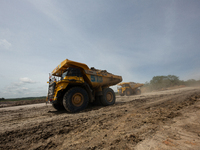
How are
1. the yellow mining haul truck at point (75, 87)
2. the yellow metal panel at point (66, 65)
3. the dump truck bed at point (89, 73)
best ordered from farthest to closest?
the dump truck bed at point (89, 73)
the yellow metal panel at point (66, 65)
the yellow mining haul truck at point (75, 87)

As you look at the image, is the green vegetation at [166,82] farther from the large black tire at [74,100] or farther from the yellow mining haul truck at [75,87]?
the large black tire at [74,100]

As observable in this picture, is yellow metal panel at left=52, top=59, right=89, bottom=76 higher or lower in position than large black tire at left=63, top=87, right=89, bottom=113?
higher

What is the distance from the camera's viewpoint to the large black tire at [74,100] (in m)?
4.87

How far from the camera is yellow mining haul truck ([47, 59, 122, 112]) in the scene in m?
5.14

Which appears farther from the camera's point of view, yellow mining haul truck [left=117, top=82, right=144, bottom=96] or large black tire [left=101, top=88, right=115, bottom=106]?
yellow mining haul truck [left=117, top=82, right=144, bottom=96]

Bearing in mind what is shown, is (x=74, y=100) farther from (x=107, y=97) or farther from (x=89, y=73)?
(x=107, y=97)

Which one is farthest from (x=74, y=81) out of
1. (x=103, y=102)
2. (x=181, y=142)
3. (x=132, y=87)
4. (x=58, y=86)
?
(x=132, y=87)

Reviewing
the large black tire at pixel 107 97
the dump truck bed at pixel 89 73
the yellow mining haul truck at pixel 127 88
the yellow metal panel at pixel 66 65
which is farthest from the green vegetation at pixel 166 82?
the yellow metal panel at pixel 66 65

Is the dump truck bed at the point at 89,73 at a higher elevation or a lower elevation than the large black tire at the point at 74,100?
higher

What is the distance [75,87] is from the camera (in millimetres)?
5469

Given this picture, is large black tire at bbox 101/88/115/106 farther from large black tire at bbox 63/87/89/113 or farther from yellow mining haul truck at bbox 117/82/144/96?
yellow mining haul truck at bbox 117/82/144/96

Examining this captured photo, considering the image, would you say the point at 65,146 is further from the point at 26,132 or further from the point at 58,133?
the point at 26,132

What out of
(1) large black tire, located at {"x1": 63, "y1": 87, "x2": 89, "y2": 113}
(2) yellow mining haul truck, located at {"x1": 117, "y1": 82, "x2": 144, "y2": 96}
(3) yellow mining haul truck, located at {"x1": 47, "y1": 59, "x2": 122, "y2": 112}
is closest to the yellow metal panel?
(3) yellow mining haul truck, located at {"x1": 47, "y1": 59, "x2": 122, "y2": 112}

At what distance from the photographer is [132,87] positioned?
61.3 ft
